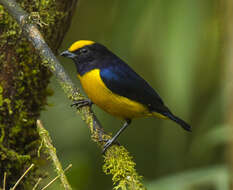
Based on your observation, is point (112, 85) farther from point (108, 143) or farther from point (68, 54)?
point (108, 143)

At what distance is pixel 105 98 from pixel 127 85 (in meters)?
0.23

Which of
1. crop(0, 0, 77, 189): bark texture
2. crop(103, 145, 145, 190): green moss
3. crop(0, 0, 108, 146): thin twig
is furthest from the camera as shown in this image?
crop(0, 0, 77, 189): bark texture

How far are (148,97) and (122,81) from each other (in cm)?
24

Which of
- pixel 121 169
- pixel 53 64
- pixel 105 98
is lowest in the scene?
pixel 105 98

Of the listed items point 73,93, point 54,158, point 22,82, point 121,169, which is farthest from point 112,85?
point 54,158

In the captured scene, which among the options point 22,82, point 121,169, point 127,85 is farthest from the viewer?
point 127,85

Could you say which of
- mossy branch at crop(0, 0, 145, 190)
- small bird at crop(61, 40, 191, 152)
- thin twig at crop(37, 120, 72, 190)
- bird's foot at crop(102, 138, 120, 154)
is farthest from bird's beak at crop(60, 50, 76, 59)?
thin twig at crop(37, 120, 72, 190)

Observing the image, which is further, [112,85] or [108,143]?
[112,85]

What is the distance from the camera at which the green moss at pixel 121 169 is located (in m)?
2.28

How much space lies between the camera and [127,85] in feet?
11.6

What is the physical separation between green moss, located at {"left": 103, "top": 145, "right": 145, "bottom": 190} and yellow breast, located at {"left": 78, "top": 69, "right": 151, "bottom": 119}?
82 centimetres

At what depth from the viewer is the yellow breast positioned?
3.37 m

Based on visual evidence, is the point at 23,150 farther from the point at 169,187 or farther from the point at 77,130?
the point at 77,130

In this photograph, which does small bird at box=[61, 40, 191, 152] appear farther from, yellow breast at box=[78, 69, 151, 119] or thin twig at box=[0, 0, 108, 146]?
thin twig at box=[0, 0, 108, 146]
